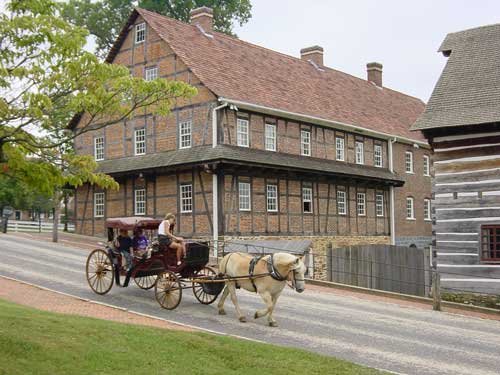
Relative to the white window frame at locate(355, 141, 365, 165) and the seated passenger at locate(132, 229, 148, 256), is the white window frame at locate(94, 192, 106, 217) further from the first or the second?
the seated passenger at locate(132, 229, 148, 256)

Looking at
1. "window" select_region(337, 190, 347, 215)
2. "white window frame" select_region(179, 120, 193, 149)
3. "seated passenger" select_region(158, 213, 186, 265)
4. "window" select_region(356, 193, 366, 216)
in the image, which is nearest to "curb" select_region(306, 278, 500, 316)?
"seated passenger" select_region(158, 213, 186, 265)

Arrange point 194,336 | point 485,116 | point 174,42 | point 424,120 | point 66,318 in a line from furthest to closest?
1. point 174,42
2. point 424,120
3. point 485,116
4. point 66,318
5. point 194,336

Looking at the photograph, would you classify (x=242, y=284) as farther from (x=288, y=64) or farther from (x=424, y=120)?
(x=288, y=64)

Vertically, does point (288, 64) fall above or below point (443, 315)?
above

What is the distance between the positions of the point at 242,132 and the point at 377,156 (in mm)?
11641

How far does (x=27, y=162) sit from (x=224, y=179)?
17918mm

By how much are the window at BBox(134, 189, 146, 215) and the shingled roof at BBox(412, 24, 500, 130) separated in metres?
14.5

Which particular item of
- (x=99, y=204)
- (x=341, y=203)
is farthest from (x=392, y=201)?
(x=99, y=204)

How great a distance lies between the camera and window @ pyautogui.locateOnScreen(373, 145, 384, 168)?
122 ft

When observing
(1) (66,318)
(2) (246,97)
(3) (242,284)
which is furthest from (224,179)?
(1) (66,318)

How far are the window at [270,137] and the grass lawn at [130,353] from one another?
1994 cm

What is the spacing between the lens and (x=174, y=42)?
3031 centimetres

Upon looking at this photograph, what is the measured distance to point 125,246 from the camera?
50.6 ft

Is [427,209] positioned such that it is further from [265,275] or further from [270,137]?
[265,275]
